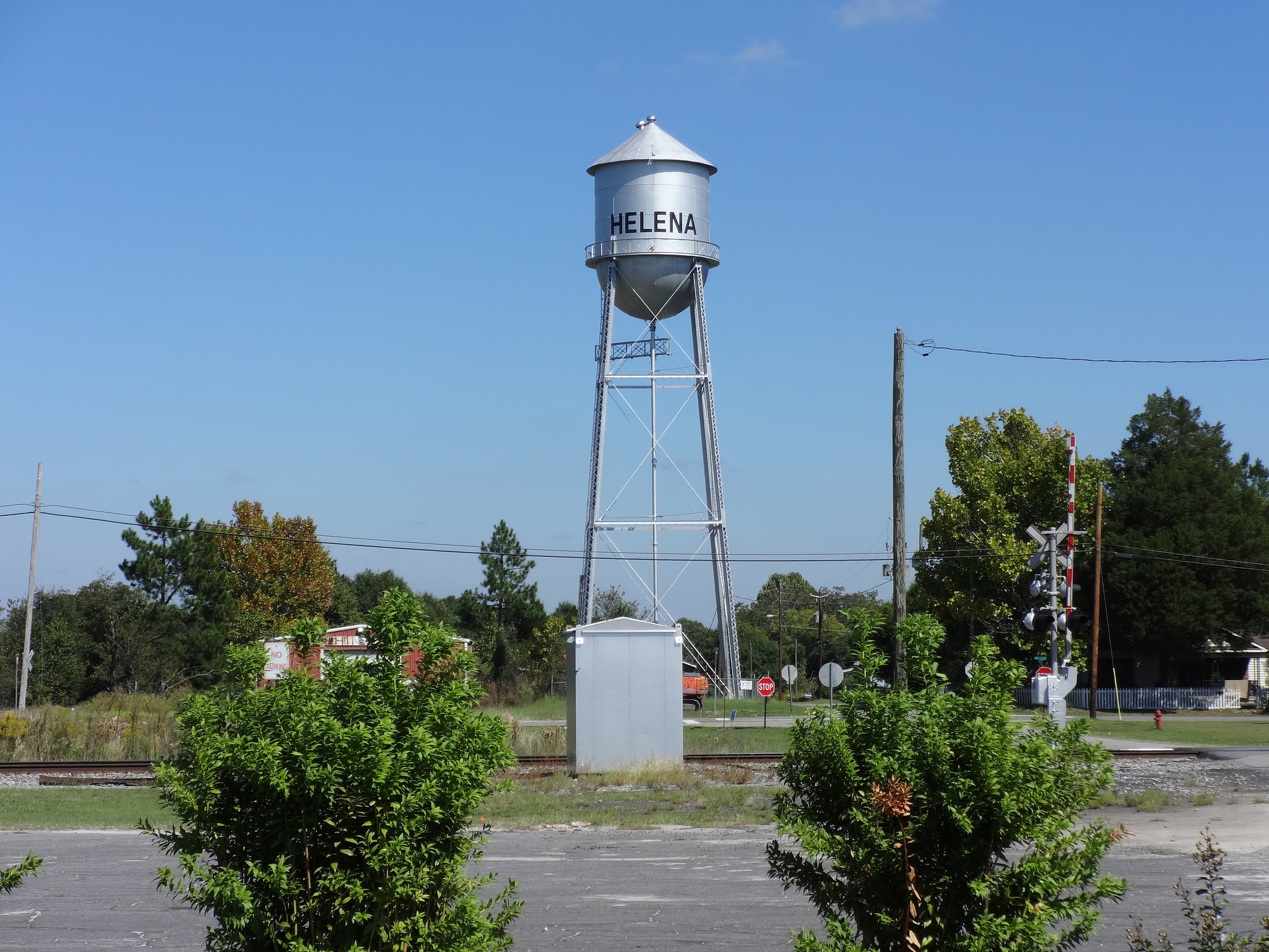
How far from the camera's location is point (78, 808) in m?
19.5

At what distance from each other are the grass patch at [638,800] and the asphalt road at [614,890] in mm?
887

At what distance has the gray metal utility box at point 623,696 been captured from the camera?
78.5 ft

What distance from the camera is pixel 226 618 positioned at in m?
58.8

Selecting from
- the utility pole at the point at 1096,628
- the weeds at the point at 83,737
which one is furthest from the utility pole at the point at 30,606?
the utility pole at the point at 1096,628

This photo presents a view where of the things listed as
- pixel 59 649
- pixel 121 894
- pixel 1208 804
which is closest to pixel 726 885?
pixel 121 894

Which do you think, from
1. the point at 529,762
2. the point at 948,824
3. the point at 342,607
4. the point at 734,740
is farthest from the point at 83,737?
the point at 342,607

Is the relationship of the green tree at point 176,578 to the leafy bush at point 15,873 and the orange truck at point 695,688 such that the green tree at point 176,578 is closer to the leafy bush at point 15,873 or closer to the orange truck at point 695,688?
the orange truck at point 695,688

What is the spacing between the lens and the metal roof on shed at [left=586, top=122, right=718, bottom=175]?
40125 millimetres

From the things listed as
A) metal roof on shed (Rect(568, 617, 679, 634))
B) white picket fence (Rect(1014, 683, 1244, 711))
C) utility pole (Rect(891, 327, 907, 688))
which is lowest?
white picket fence (Rect(1014, 683, 1244, 711))

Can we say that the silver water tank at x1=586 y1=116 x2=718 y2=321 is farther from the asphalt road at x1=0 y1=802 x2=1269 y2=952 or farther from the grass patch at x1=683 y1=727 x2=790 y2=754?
the asphalt road at x1=0 y1=802 x2=1269 y2=952

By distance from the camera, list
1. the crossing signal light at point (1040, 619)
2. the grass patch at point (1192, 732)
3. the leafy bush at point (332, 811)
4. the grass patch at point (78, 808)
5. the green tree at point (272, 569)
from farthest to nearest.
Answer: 1. the green tree at point (272, 569)
2. the grass patch at point (1192, 732)
3. the crossing signal light at point (1040, 619)
4. the grass patch at point (78, 808)
5. the leafy bush at point (332, 811)

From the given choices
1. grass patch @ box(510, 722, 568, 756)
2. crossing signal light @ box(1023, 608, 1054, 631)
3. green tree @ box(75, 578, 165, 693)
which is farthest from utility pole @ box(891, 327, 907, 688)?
green tree @ box(75, 578, 165, 693)

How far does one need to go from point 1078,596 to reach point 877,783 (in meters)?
53.1

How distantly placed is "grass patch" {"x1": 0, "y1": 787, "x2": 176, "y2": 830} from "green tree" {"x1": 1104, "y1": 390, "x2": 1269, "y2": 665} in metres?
41.3
